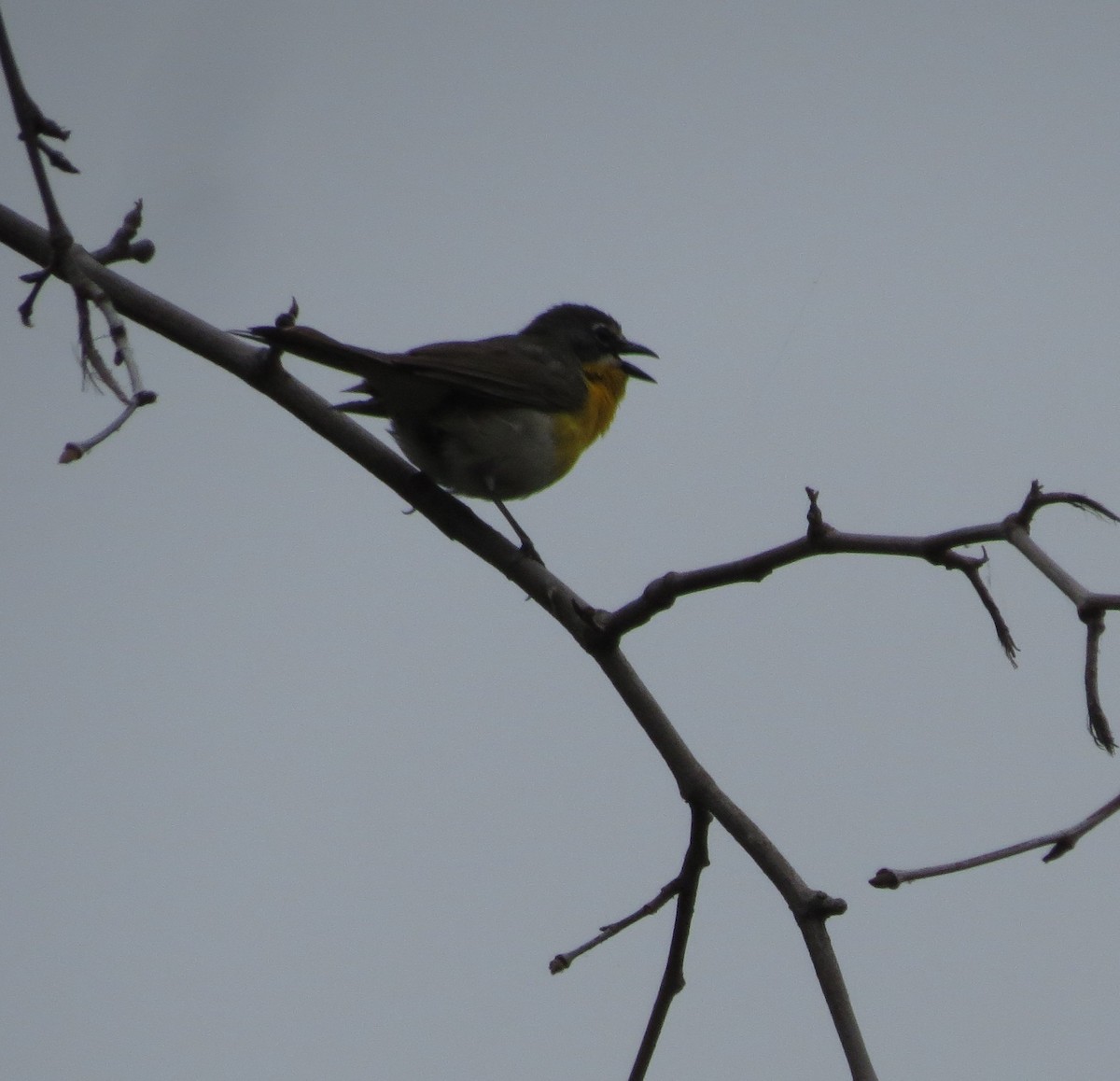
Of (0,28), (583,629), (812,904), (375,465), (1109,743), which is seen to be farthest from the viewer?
(375,465)

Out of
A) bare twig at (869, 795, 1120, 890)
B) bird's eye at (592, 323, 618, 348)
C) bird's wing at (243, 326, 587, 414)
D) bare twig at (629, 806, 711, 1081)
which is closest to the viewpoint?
bare twig at (869, 795, 1120, 890)

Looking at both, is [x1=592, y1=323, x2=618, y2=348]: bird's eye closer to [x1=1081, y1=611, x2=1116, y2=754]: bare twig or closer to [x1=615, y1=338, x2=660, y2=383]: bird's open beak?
[x1=615, y1=338, x2=660, y2=383]: bird's open beak

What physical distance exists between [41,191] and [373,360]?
198 centimetres

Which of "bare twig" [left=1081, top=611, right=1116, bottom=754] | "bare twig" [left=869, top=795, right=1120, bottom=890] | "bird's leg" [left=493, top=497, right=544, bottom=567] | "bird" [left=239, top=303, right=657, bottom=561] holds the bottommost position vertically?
"bare twig" [left=869, top=795, right=1120, bottom=890]

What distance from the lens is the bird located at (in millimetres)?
5586

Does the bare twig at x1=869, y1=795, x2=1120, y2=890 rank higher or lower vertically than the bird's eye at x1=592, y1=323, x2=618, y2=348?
lower

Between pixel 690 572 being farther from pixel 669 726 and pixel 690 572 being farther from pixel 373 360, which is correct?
pixel 373 360

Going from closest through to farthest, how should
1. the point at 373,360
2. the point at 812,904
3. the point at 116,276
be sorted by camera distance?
the point at 812,904 → the point at 116,276 → the point at 373,360

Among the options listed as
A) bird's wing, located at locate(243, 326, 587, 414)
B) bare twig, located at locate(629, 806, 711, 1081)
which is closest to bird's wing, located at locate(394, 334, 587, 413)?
bird's wing, located at locate(243, 326, 587, 414)

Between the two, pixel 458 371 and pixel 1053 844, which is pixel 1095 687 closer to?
pixel 1053 844

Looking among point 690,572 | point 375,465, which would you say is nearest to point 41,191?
point 375,465

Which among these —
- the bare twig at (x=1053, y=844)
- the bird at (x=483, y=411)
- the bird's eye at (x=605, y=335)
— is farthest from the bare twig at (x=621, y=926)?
the bird's eye at (x=605, y=335)

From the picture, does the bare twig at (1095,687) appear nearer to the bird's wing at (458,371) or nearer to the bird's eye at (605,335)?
the bird's wing at (458,371)

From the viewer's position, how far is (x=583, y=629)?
3.52 metres
